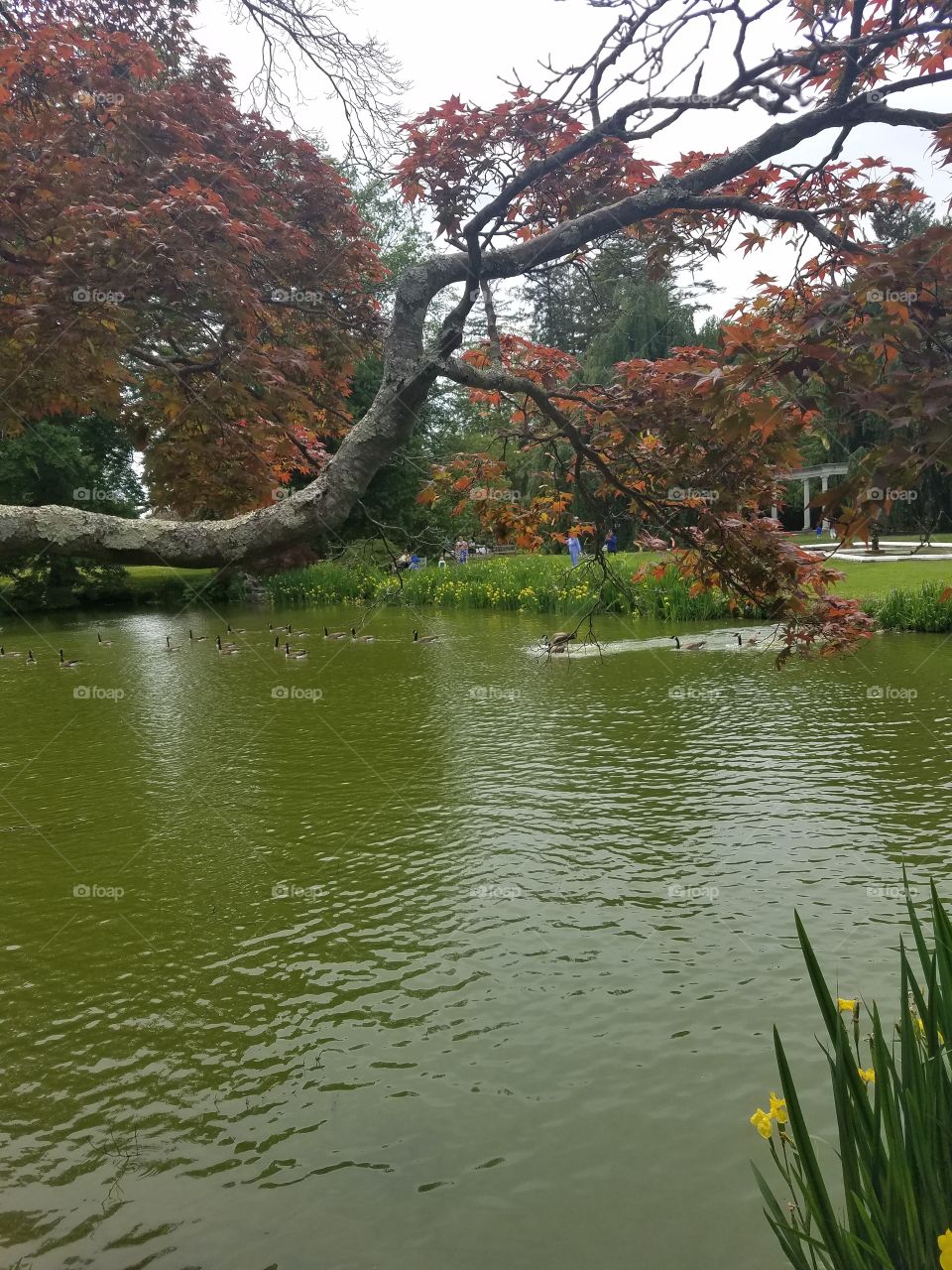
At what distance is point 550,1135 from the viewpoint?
3127 millimetres

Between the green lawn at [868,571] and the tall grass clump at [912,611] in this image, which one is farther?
the green lawn at [868,571]

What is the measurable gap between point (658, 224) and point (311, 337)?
3.20 metres

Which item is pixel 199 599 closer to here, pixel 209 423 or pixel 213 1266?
pixel 209 423

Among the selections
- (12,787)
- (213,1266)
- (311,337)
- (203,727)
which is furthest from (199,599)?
(213,1266)

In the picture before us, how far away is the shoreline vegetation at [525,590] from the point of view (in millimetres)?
13109

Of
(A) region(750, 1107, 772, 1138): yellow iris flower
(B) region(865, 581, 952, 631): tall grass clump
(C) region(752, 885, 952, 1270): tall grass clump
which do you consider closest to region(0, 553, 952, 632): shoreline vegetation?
(B) region(865, 581, 952, 631): tall grass clump

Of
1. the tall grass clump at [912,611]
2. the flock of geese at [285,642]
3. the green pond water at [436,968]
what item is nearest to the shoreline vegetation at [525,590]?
the tall grass clump at [912,611]

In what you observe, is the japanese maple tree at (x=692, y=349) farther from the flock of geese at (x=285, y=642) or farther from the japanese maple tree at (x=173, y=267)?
the flock of geese at (x=285, y=642)

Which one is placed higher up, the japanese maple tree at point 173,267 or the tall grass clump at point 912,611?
the japanese maple tree at point 173,267

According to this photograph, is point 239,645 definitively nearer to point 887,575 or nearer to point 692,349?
point 887,575

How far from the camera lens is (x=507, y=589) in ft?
Result: 65.6

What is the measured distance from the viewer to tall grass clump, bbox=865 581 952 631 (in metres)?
12.6

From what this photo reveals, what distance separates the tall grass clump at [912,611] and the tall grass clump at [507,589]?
2.22m

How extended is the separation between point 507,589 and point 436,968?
15.9 meters
